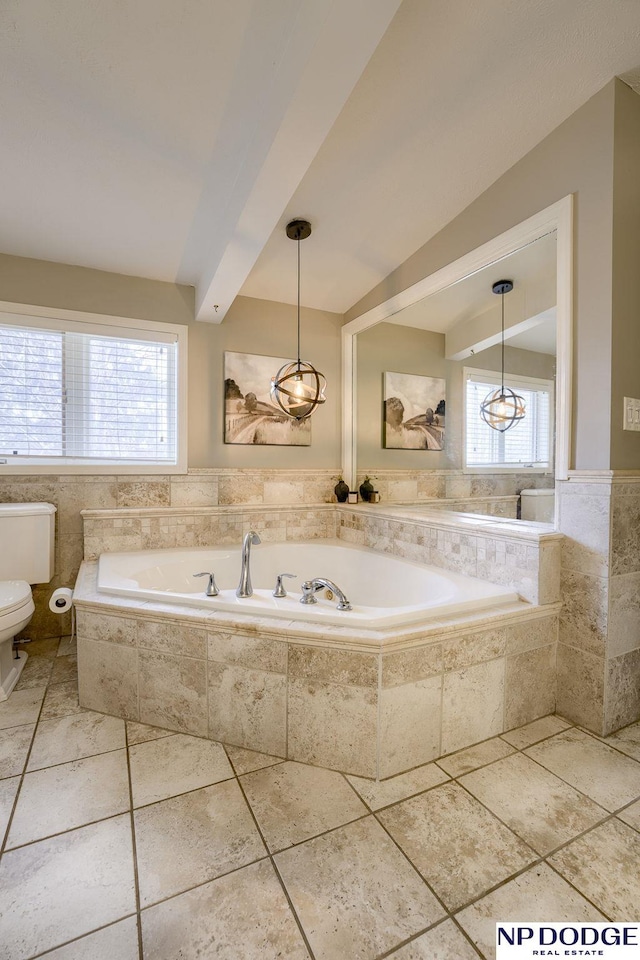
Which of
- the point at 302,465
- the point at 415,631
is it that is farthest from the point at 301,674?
the point at 302,465

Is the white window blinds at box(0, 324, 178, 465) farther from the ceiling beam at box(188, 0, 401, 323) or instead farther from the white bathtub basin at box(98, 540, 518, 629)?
the ceiling beam at box(188, 0, 401, 323)

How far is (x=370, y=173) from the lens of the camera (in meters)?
2.17

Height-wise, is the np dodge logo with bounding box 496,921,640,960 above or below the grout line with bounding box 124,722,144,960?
below

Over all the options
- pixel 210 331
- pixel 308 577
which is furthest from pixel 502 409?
pixel 210 331

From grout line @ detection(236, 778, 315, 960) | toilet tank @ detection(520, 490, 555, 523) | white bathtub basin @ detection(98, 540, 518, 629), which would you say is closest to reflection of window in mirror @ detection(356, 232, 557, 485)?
toilet tank @ detection(520, 490, 555, 523)

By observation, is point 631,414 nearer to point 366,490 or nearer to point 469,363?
point 469,363

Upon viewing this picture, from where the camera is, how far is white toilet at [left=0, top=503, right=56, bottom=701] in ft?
7.30

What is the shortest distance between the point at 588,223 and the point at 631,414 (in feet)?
2.69

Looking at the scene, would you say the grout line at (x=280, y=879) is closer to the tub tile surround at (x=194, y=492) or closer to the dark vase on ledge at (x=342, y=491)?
the tub tile surround at (x=194, y=492)

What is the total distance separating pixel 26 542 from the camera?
2400 mm

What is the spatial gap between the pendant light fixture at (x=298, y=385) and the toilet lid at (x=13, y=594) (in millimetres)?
1668

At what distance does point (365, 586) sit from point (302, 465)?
42.7 inches

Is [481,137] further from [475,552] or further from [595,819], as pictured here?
[595,819]

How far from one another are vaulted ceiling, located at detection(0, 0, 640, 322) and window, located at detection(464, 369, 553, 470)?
3.21 feet
